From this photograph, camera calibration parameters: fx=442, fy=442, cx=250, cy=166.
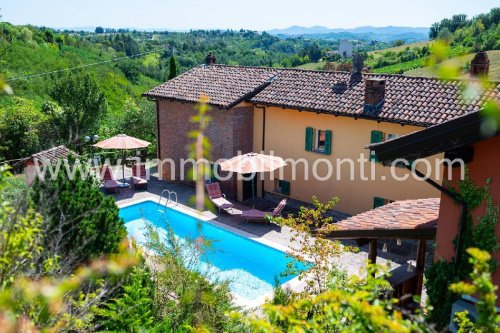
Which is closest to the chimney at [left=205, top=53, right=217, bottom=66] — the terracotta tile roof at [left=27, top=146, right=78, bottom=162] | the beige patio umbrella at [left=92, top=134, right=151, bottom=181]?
the beige patio umbrella at [left=92, top=134, right=151, bottom=181]

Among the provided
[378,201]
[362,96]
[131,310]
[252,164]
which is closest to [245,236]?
[252,164]

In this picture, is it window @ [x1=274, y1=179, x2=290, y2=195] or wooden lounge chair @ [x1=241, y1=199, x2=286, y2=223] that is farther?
window @ [x1=274, y1=179, x2=290, y2=195]

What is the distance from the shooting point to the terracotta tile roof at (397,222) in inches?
281

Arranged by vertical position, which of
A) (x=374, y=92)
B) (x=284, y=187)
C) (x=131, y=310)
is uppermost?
(x=374, y=92)

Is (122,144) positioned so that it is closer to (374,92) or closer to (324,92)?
(324,92)

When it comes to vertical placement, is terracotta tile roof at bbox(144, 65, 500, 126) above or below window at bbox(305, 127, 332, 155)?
above

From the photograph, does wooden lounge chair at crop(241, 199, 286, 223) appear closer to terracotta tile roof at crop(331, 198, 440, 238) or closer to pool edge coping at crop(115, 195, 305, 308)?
pool edge coping at crop(115, 195, 305, 308)

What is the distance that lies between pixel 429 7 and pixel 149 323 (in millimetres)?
7557

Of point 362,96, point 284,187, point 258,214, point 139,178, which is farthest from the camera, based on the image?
point 139,178

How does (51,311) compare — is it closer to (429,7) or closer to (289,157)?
(429,7)

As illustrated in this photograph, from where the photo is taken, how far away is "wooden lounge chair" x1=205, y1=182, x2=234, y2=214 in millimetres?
17984

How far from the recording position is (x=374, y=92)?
16375mm

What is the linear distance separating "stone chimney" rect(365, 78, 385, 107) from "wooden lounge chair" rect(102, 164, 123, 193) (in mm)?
11644

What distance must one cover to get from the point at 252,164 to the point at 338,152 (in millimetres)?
3494
